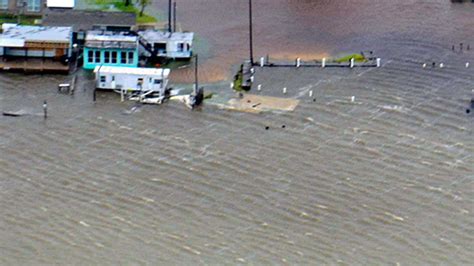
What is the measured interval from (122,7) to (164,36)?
24.1ft

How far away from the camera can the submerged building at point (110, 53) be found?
137ft

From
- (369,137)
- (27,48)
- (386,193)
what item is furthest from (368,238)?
(27,48)

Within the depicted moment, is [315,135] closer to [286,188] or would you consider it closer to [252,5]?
[286,188]

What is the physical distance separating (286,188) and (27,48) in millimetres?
14881

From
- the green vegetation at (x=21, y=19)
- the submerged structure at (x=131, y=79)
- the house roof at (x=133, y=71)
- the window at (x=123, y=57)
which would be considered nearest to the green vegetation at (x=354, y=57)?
the house roof at (x=133, y=71)

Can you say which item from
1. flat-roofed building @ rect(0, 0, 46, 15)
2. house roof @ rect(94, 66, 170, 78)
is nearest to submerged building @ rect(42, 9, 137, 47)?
flat-roofed building @ rect(0, 0, 46, 15)

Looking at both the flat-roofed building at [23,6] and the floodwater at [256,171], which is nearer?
the floodwater at [256,171]

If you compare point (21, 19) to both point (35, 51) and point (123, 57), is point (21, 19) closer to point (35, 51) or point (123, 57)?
point (35, 51)

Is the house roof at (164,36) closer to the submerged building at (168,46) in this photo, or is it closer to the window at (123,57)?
the submerged building at (168,46)

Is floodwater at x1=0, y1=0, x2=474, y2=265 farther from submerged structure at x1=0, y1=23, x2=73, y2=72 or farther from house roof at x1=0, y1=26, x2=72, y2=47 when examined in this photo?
house roof at x1=0, y1=26, x2=72, y2=47

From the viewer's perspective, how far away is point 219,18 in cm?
4950

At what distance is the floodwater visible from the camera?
27.5 m

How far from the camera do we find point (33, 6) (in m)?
47.8

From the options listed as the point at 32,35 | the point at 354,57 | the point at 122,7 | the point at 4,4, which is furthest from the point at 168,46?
the point at 4,4
